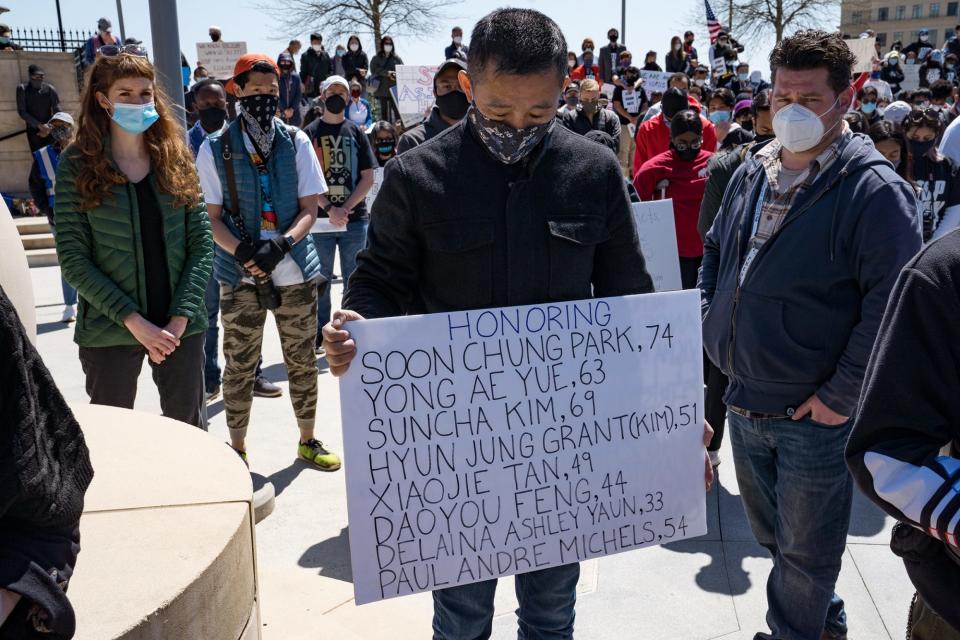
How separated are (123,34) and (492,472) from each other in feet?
73.3

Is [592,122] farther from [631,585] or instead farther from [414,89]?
[631,585]

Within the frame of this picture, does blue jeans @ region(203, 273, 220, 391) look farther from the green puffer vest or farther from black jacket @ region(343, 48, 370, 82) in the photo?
black jacket @ region(343, 48, 370, 82)

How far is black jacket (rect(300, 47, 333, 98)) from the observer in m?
18.7

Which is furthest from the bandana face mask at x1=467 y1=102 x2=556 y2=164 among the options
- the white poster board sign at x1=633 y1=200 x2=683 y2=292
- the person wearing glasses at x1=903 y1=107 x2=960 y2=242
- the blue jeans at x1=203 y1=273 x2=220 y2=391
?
the blue jeans at x1=203 y1=273 x2=220 y2=391

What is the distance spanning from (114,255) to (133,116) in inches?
22.8

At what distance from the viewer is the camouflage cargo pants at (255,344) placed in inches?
175

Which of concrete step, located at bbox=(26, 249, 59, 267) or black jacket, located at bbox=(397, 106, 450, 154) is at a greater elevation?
black jacket, located at bbox=(397, 106, 450, 154)

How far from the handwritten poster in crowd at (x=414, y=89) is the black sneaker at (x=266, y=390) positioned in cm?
552

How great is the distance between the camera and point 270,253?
427 centimetres

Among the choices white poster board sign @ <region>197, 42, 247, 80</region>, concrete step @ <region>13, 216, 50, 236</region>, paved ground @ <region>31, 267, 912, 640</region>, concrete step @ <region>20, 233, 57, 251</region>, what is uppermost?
white poster board sign @ <region>197, 42, 247, 80</region>

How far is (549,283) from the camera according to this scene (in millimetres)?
2225

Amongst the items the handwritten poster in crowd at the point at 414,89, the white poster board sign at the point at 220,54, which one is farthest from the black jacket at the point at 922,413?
the white poster board sign at the point at 220,54

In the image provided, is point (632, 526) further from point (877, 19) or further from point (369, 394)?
point (877, 19)

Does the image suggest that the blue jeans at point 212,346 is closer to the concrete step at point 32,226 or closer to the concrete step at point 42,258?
the concrete step at point 42,258
